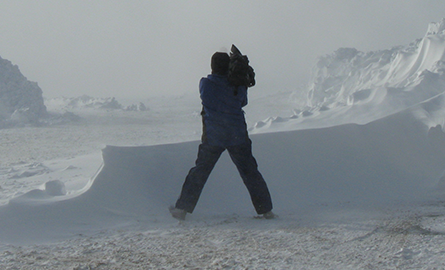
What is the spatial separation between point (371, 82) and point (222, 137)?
36.6 ft

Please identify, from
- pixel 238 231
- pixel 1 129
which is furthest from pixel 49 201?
pixel 1 129

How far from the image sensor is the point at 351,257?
1902mm

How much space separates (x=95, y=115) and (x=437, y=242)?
16.2 m

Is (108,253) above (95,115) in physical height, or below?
below

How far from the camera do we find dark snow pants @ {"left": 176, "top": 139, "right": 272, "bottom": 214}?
2.73 metres

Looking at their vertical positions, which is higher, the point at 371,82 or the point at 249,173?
the point at 371,82

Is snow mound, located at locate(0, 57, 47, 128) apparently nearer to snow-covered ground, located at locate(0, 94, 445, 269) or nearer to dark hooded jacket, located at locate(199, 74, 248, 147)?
snow-covered ground, located at locate(0, 94, 445, 269)

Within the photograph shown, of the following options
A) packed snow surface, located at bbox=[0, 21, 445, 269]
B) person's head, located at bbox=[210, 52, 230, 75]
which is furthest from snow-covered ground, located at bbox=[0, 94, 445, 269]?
person's head, located at bbox=[210, 52, 230, 75]

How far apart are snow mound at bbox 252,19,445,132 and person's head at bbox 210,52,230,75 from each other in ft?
4.42

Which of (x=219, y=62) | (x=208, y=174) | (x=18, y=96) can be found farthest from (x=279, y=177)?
(x=18, y=96)

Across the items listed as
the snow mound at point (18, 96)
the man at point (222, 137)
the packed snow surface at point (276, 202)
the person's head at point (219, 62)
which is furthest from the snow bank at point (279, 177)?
the snow mound at point (18, 96)

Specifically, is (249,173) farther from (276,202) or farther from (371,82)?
(371,82)

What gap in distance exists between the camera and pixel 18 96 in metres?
15.4

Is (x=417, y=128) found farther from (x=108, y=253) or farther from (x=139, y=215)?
(x=108, y=253)
